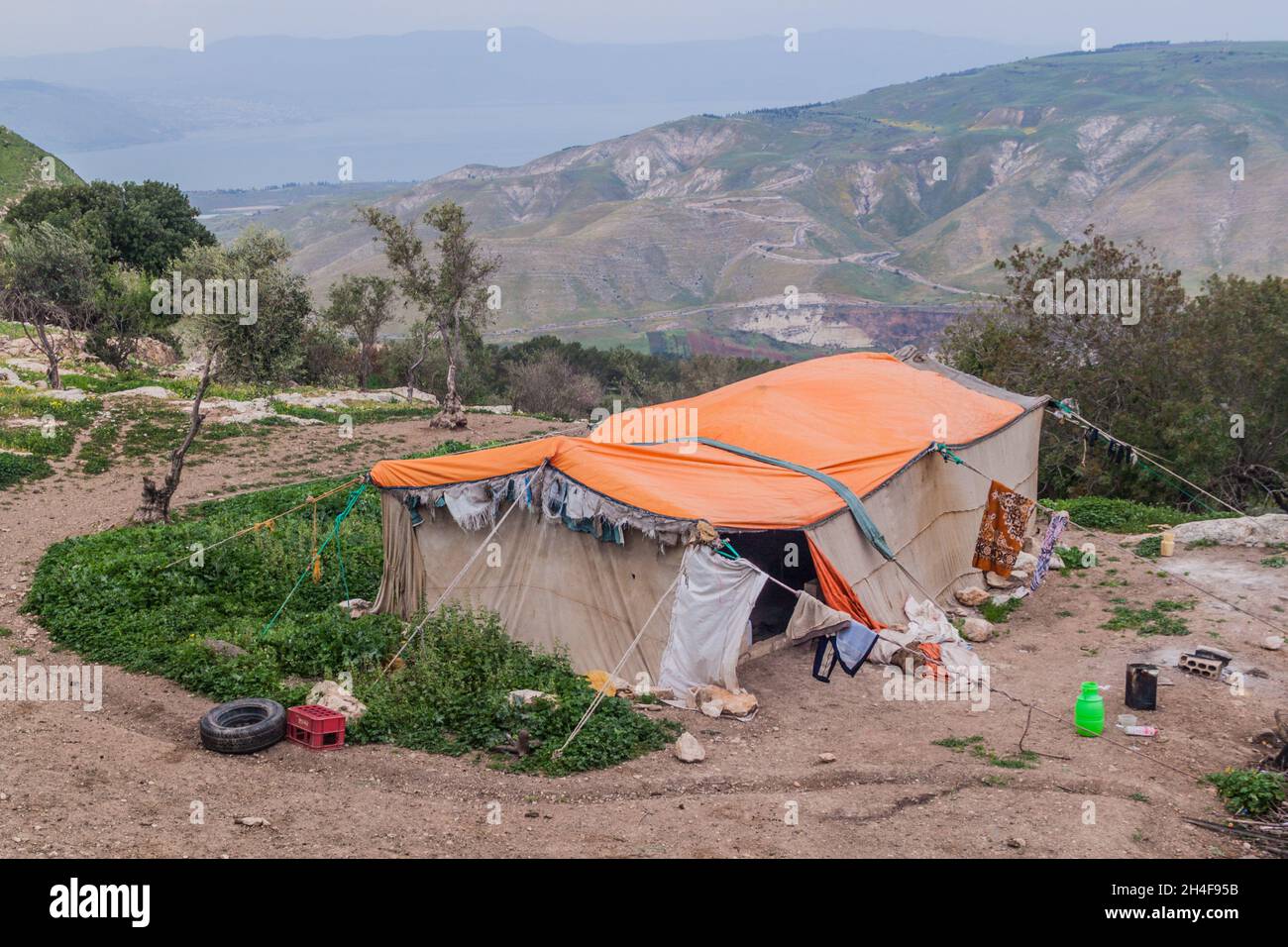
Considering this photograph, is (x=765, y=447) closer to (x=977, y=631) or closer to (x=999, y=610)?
(x=977, y=631)

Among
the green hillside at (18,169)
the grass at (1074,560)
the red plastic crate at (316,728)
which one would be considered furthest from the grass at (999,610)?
the green hillside at (18,169)

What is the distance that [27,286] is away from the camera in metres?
29.5

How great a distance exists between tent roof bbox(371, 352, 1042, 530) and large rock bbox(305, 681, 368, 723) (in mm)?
3202

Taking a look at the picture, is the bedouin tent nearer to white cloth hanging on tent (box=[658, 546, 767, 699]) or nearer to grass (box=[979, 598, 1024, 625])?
white cloth hanging on tent (box=[658, 546, 767, 699])

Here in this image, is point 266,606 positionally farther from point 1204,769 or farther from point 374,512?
point 1204,769

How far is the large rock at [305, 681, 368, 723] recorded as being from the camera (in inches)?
460

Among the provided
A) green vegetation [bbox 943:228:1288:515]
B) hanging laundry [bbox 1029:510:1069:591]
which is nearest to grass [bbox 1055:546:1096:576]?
hanging laundry [bbox 1029:510:1069:591]

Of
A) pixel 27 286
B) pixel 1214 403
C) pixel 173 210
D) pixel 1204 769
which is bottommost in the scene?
pixel 1204 769

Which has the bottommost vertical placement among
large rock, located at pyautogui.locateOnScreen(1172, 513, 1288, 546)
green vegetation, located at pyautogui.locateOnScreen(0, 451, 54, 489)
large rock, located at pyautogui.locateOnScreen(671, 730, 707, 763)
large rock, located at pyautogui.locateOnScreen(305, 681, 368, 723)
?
large rock, located at pyautogui.locateOnScreen(671, 730, 707, 763)

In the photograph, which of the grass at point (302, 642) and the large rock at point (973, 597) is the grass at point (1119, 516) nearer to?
the large rock at point (973, 597)

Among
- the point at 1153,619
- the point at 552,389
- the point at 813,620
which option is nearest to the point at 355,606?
the point at 813,620

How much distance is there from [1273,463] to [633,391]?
135ft

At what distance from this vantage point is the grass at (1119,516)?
67.4ft
